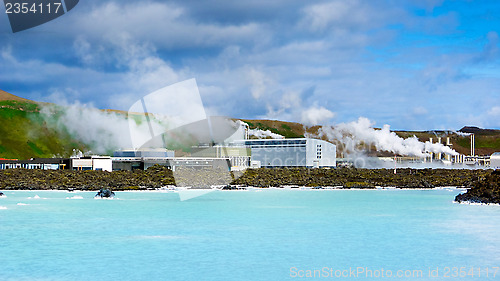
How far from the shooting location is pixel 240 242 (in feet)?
104

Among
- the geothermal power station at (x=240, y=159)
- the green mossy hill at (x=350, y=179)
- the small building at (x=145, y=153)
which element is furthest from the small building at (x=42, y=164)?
the green mossy hill at (x=350, y=179)

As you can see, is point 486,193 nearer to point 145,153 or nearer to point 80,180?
point 80,180

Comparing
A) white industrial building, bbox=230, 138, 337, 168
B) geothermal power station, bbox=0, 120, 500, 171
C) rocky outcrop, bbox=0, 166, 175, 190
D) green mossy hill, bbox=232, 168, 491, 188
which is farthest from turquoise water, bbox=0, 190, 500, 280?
white industrial building, bbox=230, 138, 337, 168

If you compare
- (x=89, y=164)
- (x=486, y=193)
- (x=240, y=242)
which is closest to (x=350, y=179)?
(x=486, y=193)

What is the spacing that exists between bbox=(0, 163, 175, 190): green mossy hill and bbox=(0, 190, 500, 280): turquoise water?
33.3m

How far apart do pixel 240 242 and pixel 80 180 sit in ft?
210

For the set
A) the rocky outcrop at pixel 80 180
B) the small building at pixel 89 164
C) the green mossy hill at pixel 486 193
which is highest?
the small building at pixel 89 164

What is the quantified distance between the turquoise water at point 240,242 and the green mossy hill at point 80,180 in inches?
1312

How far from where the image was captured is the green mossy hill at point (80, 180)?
84562 mm

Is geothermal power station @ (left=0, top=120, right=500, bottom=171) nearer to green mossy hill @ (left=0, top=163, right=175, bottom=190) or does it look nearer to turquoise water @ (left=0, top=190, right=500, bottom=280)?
green mossy hill @ (left=0, top=163, right=175, bottom=190)

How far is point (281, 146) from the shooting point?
151500 mm

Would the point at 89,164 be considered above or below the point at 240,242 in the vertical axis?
above

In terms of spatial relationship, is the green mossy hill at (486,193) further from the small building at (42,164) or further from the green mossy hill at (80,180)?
the small building at (42,164)

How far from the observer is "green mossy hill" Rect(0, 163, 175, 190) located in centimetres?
8456
